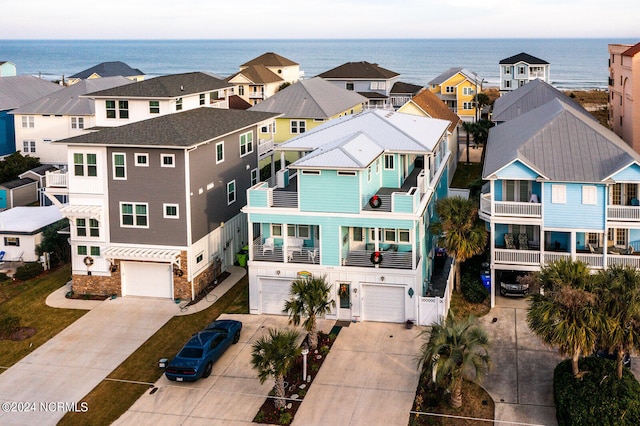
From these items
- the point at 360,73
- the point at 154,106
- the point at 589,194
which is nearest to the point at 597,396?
the point at 589,194

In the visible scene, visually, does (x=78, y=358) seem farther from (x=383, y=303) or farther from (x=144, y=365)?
(x=383, y=303)

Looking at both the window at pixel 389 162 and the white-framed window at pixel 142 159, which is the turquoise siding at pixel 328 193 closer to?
the window at pixel 389 162

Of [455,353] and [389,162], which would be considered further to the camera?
[389,162]

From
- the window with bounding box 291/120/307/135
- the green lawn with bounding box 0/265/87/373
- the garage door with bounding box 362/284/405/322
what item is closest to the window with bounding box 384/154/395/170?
the garage door with bounding box 362/284/405/322

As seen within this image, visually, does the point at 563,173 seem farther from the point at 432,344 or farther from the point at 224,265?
the point at 224,265

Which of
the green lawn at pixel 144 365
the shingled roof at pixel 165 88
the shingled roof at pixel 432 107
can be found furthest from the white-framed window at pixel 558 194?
the shingled roof at pixel 432 107

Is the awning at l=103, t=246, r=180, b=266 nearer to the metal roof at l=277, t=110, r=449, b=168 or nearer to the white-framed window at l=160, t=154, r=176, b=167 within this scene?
the white-framed window at l=160, t=154, r=176, b=167
